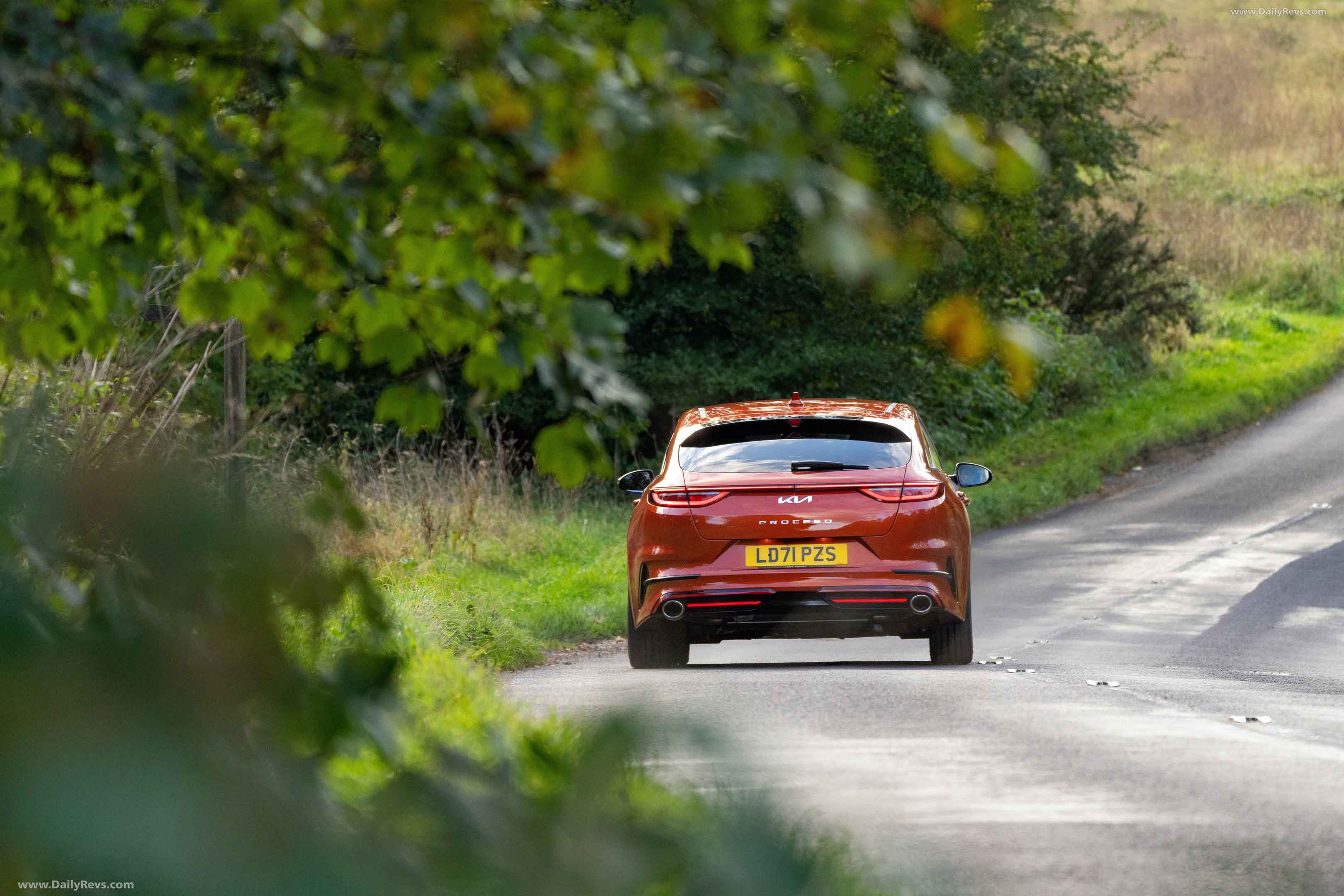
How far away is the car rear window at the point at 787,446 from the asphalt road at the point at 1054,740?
46.1 inches

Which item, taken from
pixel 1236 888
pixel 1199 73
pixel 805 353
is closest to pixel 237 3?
pixel 1236 888

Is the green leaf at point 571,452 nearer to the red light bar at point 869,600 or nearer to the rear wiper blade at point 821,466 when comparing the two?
the red light bar at point 869,600

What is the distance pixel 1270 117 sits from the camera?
64.2m

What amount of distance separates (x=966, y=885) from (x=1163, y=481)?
2317 centimetres

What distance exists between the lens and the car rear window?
34.1 ft

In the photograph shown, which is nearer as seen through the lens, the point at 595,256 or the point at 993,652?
the point at 595,256

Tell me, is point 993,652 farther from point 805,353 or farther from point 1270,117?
point 1270,117

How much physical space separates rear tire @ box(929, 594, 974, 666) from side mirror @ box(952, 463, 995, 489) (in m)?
1.04

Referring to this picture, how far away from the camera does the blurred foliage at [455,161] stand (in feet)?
7.97

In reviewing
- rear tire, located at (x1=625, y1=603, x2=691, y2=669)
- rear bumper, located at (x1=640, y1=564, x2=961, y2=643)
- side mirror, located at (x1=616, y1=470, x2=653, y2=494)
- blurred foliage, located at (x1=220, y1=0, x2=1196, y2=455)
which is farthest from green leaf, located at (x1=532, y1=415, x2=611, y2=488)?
blurred foliage, located at (x1=220, y1=0, x2=1196, y2=455)

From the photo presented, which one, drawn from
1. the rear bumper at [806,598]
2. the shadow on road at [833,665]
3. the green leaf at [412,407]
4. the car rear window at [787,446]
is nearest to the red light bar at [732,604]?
the rear bumper at [806,598]

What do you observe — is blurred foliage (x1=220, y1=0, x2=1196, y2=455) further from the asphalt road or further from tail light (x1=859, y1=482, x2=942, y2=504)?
tail light (x1=859, y1=482, x2=942, y2=504)

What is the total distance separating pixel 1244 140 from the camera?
62625 millimetres

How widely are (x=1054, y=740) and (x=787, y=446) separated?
429 centimetres
